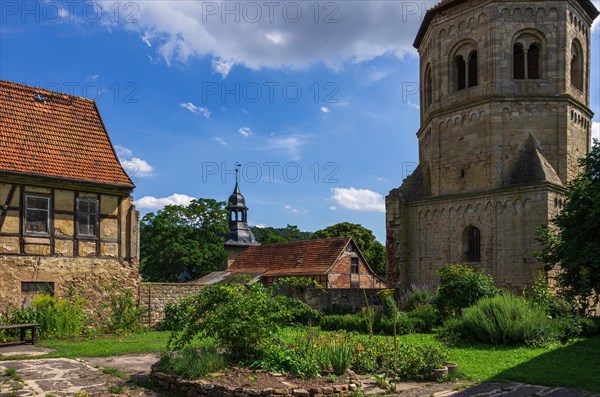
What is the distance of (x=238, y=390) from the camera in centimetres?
809

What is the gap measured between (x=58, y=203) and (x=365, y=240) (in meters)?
37.5

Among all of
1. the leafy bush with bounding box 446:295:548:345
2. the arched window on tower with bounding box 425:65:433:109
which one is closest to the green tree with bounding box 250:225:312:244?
the arched window on tower with bounding box 425:65:433:109

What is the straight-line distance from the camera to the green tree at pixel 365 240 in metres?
51.8

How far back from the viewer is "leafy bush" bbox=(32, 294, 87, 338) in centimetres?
1659

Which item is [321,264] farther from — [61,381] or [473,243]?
[61,381]

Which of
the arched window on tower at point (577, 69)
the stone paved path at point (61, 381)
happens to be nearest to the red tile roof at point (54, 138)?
the stone paved path at point (61, 381)

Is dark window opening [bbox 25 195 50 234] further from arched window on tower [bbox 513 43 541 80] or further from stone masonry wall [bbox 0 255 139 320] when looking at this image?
arched window on tower [bbox 513 43 541 80]

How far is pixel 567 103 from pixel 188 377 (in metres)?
20.6

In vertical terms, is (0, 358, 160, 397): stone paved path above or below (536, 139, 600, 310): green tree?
below

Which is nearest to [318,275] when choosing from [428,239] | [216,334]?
[428,239]

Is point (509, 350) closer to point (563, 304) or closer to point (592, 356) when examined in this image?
point (592, 356)

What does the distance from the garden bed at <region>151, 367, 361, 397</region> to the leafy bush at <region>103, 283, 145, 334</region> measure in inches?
393

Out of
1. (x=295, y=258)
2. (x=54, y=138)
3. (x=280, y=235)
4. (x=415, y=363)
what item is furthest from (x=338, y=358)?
(x=280, y=235)

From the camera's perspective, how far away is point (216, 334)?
399 inches
